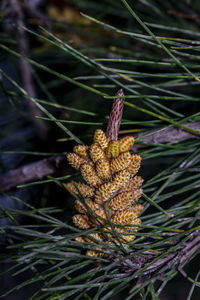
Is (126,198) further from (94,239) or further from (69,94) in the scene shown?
(69,94)

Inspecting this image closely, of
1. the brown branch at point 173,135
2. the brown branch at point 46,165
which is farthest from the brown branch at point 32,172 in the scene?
the brown branch at point 173,135

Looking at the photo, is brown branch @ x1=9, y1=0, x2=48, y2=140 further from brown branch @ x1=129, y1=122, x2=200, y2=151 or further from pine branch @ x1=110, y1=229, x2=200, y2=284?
pine branch @ x1=110, y1=229, x2=200, y2=284

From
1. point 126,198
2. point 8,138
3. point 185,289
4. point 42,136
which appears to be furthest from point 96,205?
point 185,289

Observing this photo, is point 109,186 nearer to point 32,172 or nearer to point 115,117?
point 115,117

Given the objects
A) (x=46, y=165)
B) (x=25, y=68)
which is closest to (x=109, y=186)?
(x=46, y=165)

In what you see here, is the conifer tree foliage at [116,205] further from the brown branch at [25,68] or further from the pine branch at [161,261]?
the brown branch at [25,68]

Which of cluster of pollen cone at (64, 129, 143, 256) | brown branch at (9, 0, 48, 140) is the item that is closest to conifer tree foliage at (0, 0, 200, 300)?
cluster of pollen cone at (64, 129, 143, 256)
